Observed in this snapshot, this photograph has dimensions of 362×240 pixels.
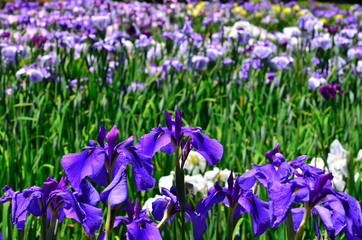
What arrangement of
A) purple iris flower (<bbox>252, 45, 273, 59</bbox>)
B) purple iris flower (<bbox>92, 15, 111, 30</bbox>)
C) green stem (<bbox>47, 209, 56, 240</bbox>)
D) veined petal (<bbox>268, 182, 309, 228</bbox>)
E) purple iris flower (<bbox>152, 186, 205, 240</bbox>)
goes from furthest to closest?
purple iris flower (<bbox>92, 15, 111, 30</bbox>) → purple iris flower (<bbox>252, 45, 273, 59</bbox>) → purple iris flower (<bbox>152, 186, 205, 240</bbox>) → green stem (<bbox>47, 209, 56, 240</bbox>) → veined petal (<bbox>268, 182, 309, 228</bbox>)

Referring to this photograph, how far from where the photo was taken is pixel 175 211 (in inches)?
40.1

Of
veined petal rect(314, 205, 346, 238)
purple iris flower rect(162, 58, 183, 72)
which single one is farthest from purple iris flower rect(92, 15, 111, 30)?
veined petal rect(314, 205, 346, 238)

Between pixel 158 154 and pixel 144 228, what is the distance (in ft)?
5.00

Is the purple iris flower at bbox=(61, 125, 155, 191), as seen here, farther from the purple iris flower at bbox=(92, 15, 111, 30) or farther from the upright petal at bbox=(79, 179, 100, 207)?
the purple iris flower at bbox=(92, 15, 111, 30)

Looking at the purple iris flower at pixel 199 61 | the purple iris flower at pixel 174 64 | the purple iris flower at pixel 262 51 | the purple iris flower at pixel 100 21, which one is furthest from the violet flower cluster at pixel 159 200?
the purple iris flower at pixel 100 21

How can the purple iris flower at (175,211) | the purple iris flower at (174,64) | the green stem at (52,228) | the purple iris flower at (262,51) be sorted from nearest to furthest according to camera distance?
1. the green stem at (52,228)
2. the purple iris flower at (175,211)
3. the purple iris flower at (174,64)
4. the purple iris flower at (262,51)

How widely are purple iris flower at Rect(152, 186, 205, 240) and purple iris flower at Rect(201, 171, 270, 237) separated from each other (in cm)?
4

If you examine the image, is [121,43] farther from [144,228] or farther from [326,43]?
[144,228]

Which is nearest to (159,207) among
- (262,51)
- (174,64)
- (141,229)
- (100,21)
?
(141,229)

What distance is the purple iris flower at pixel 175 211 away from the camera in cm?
99

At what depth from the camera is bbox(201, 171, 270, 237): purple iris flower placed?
95 cm

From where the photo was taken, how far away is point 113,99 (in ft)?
11.7

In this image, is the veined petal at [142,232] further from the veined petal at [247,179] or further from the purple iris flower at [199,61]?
the purple iris flower at [199,61]

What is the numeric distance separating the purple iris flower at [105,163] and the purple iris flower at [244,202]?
0.15 meters
